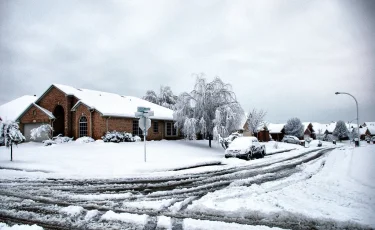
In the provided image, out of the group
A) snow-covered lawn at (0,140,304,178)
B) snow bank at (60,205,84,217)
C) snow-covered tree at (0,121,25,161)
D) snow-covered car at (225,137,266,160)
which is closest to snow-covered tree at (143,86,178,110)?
snow-covered lawn at (0,140,304,178)

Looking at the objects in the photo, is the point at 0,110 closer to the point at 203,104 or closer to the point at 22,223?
the point at 203,104

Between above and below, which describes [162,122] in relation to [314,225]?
above

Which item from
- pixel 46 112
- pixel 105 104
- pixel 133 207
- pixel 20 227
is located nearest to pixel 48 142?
pixel 46 112

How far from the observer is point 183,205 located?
5973 millimetres

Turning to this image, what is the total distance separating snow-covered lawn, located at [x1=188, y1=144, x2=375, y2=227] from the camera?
Result: 510cm

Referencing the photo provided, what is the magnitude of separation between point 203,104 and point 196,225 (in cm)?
2107

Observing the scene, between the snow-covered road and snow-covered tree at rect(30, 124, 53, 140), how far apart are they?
56.2ft

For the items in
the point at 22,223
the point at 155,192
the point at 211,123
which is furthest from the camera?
the point at 211,123

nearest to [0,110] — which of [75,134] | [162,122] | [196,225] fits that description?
[75,134]

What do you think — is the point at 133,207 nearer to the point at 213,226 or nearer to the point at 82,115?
the point at 213,226

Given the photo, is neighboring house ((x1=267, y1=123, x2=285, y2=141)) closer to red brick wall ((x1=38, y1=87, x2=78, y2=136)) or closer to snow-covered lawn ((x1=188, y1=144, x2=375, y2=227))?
red brick wall ((x1=38, y1=87, x2=78, y2=136))

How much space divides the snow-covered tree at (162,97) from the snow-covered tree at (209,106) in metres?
34.2

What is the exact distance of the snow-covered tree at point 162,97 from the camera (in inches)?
2376

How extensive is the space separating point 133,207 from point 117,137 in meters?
18.1
